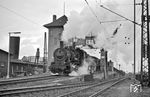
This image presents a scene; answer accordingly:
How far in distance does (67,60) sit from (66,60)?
0.42ft

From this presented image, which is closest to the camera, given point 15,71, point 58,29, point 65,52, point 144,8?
point 144,8

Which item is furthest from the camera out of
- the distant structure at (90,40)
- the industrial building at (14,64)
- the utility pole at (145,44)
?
the industrial building at (14,64)

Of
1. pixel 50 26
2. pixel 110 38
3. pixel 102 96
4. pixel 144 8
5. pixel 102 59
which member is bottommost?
pixel 102 96

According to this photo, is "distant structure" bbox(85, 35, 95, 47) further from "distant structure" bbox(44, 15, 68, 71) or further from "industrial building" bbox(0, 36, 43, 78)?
"distant structure" bbox(44, 15, 68, 71)

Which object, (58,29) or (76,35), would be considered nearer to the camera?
(76,35)

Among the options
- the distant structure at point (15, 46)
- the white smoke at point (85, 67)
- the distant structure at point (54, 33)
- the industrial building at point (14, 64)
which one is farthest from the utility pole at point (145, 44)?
the distant structure at point (15, 46)

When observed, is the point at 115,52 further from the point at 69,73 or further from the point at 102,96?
the point at 102,96

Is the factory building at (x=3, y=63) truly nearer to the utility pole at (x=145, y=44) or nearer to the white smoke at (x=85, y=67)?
the white smoke at (x=85, y=67)

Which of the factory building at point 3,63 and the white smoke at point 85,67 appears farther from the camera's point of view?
the factory building at point 3,63

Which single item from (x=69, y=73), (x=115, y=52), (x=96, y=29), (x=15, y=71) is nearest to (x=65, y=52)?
(x=69, y=73)

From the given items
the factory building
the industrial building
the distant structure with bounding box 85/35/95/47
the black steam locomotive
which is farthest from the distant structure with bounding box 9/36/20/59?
the black steam locomotive

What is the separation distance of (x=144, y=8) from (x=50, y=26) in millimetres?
45179

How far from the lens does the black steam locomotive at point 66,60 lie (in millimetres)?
29219

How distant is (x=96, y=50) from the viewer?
33.6m
